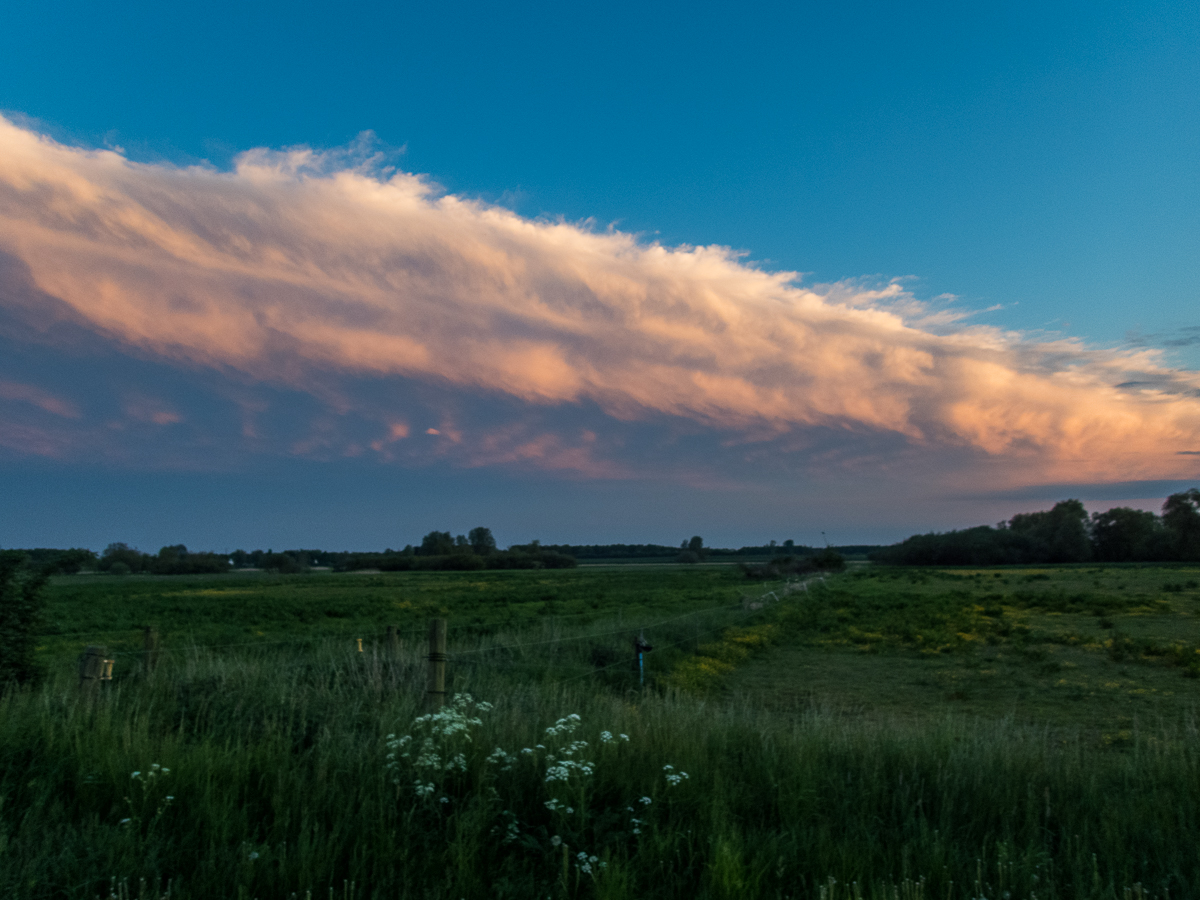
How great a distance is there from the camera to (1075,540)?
134 m

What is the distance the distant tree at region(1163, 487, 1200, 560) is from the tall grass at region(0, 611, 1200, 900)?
141115 millimetres

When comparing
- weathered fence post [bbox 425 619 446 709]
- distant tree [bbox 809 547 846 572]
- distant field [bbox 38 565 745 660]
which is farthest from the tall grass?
distant tree [bbox 809 547 846 572]

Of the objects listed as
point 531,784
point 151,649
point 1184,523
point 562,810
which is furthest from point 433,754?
point 1184,523

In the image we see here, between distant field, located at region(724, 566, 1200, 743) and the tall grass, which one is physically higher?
the tall grass

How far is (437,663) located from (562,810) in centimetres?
316

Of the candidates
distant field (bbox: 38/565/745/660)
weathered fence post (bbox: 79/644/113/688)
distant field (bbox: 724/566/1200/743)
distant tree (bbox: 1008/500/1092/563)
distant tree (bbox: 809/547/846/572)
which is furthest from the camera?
distant tree (bbox: 1008/500/1092/563)

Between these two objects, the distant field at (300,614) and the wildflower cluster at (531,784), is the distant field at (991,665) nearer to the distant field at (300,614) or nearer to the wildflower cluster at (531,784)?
the wildflower cluster at (531,784)

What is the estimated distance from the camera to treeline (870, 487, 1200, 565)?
119000 mm

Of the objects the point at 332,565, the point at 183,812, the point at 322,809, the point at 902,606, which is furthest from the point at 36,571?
the point at 332,565

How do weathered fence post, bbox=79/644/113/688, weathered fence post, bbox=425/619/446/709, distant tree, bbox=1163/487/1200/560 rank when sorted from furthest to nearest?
1. distant tree, bbox=1163/487/1200/560
2. weathered fence post, bbox=425/619/446/709
3. weathered fence post, bbox=79/644/113/688

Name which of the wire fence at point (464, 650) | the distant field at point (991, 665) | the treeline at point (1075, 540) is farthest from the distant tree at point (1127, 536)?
the wire fence at point (464, 650)

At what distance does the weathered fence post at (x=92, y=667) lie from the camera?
7.06 metres

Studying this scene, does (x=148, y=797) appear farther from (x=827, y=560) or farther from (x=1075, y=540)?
(x=1075, y=540)

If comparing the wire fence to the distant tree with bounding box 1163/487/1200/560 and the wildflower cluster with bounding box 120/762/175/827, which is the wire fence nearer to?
the wildflower cluster with bounding box 120/762/175/827
